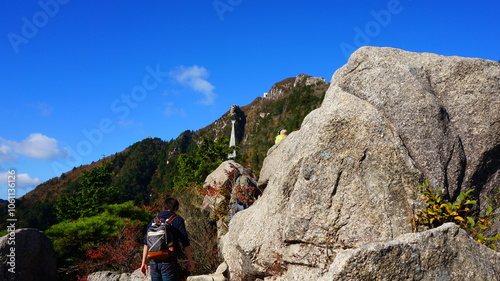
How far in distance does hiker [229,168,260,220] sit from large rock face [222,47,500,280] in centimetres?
427

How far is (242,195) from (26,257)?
5.78 m

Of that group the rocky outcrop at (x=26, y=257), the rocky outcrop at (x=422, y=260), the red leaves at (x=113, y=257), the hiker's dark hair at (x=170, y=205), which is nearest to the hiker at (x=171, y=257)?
the hiker's dark hair at (x=170, y=205)

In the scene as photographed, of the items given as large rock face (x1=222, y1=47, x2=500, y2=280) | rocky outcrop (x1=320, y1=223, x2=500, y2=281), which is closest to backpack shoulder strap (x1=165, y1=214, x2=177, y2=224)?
large rock face (x1=222, y1=47, x2=500, y2=280)

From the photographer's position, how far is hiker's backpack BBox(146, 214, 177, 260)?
17.1 ft

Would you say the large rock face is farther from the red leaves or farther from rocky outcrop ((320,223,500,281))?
the red leaves

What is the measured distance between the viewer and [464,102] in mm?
5828

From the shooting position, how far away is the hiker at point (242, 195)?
35.6ft

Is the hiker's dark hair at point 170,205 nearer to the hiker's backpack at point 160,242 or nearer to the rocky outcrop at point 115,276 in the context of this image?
the hiker's backpack at point 160,242

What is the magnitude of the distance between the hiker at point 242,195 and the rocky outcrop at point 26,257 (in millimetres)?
4880

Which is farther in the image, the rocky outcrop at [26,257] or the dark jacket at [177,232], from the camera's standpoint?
the rocky outcrop at [26,257]

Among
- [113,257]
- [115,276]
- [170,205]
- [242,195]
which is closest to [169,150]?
[242,195]

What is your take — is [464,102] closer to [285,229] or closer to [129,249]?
[285,229]

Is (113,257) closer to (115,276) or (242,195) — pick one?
(115,276)

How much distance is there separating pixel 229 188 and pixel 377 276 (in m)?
9.66
